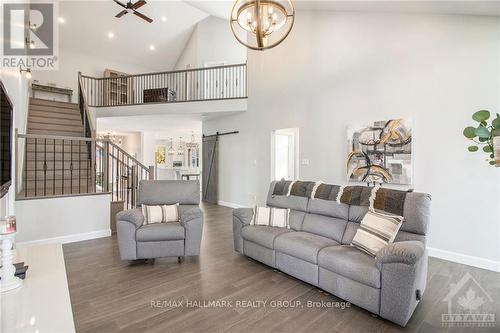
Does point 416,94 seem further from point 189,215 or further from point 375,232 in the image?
point 189,215

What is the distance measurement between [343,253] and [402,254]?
541 mm

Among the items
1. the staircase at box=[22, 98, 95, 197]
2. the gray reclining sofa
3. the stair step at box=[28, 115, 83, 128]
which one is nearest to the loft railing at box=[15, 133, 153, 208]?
the staircase at box=[22, 98, 95, 197]

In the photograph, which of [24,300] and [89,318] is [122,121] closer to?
[89,318]

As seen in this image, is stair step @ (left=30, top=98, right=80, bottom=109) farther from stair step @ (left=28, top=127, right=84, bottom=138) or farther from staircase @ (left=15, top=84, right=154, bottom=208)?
stair step @ (left=28, top=127, right=84, bottom=138)

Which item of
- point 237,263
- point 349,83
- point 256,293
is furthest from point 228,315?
point 349,83

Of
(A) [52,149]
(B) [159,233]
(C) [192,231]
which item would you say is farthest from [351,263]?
(A) [52,149]

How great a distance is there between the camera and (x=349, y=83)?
453 cm

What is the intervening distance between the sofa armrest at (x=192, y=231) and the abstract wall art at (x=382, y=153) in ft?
9.01

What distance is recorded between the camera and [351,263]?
2264 mm

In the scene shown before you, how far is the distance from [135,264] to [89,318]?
112 centimetres

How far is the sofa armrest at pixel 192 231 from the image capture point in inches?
129

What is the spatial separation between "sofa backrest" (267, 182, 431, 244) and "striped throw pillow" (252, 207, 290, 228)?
0.09 m

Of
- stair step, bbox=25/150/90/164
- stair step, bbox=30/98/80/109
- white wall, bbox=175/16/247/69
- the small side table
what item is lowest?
the small side table

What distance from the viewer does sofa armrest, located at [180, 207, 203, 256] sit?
10.7 feet
